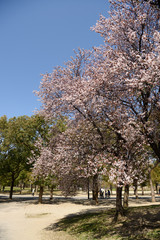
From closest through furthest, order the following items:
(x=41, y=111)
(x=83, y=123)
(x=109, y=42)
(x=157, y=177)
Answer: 1. (x=109, y=42)
2. (x=83, y=123)
3. (x=41, y=111)
4. (x=157, y=177)

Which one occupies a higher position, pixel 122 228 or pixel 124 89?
pixel 124 89

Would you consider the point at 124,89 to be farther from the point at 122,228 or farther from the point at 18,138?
the point at 18,138

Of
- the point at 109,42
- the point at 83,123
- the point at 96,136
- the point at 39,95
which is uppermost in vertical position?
the point at 109,42

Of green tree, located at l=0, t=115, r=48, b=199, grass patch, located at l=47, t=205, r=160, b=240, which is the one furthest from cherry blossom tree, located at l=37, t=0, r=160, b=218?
green tree, located at l=0, t=115, r=48, b=199

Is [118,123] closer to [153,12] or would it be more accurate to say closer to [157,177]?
[153,12]

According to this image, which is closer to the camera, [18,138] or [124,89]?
[124,89]

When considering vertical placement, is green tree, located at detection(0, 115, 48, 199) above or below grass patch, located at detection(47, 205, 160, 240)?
above

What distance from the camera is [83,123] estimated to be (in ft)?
43.9

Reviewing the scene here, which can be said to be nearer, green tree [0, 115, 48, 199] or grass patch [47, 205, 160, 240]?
grass patch [47, 205, 160, 240]

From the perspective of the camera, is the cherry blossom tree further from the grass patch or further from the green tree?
the green tree

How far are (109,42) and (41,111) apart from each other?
765 centimetres

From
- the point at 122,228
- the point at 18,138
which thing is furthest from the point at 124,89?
the point at 18,138

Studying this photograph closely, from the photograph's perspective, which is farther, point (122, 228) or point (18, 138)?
point (18, 138)

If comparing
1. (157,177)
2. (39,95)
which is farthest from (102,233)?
(157,177)
